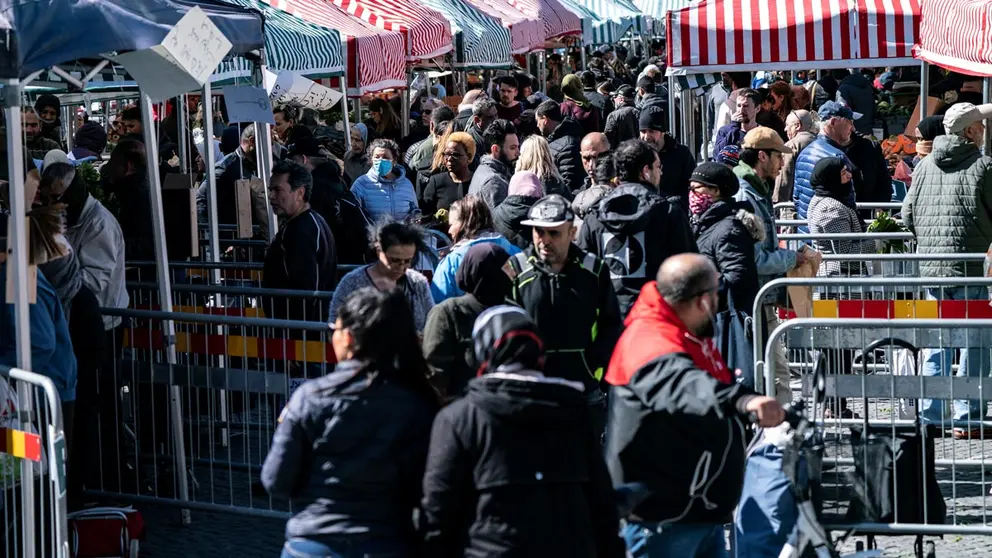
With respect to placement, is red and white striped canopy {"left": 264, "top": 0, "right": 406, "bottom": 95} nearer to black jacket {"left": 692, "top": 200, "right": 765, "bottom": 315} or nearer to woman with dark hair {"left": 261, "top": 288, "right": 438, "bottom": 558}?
black jacket {"left": 692, "top": 200, "right": 765, "bottom": 315}

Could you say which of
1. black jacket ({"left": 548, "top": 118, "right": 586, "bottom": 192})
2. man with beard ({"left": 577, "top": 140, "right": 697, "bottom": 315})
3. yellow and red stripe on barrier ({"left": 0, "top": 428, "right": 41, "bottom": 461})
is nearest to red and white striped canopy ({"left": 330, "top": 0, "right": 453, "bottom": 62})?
black jacket ({"left": 548, "top": 118, "right": 586, "bottom": 192})

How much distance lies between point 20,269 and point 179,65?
170cm

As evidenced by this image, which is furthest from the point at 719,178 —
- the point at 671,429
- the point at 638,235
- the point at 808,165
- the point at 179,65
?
the point at 808,165

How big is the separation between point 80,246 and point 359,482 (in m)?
4.15

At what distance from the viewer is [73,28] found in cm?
638

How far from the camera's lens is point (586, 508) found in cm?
446

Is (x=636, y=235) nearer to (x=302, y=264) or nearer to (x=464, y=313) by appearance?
(x=464, y=313)

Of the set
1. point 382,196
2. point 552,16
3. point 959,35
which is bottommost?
point 382,196

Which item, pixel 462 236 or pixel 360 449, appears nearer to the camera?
pixel 360 449

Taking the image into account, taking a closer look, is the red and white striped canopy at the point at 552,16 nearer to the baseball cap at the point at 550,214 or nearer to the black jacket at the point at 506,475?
the baseball cap at the point at 550,214

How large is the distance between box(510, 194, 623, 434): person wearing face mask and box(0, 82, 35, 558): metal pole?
204cm

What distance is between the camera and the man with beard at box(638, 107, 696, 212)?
39.2ft

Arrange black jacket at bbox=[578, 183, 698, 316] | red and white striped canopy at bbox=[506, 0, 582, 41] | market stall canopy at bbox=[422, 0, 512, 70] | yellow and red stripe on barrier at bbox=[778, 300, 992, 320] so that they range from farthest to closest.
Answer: red and white striped canopy at bbox=[506, 0, 582, 41] → market stall canopy at bbox=[422, 0, 512, 70] → yellow and red stripe on barrier at bbox=[778, 300, 992, 320] → black jacket at bbox=[578, 183, 698, 316]

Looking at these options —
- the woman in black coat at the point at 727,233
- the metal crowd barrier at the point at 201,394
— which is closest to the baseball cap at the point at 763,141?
the woman in black coat at the point at 727,233
